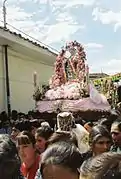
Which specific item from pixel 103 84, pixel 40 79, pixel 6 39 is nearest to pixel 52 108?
pixel 6 39

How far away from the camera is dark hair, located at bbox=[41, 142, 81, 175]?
7.60ft

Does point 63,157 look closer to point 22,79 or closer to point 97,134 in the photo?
point 97,134

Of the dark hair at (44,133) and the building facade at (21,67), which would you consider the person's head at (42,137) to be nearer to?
the dark hair at (44,133)

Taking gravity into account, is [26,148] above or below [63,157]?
below

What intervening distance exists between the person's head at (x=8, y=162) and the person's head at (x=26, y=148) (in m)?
1.53

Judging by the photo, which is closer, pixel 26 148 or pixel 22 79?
pixel 26 148

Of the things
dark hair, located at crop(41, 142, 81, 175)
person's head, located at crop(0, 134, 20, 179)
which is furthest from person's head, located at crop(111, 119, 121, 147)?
dark hair, located at crop(41, 142, 81, 175)

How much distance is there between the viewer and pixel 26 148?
449cm

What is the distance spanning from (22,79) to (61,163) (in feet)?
40.6

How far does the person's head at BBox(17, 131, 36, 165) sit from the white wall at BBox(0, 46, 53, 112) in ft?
27.2

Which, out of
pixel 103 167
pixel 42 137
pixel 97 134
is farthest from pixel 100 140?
pixel 103 167

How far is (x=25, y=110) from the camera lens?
1480 cm

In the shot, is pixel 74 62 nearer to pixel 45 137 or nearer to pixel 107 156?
pixel 45 137

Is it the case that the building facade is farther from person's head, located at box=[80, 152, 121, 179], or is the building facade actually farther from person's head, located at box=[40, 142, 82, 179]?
person's head, located at box=[80, 152, 121, 179]
